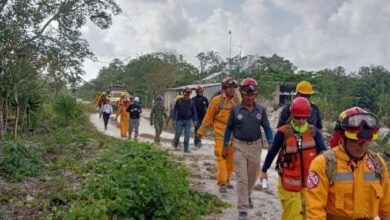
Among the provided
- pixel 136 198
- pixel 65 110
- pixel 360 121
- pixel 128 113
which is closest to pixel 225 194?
pixel 136 198

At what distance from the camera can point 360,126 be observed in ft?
10.2

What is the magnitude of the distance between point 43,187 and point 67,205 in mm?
1555

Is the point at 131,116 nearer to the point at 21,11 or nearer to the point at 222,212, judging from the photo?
the point at 21,11

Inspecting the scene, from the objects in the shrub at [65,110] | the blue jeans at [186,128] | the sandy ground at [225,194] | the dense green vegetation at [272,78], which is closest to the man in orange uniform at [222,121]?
the sandy ground at [225,194]

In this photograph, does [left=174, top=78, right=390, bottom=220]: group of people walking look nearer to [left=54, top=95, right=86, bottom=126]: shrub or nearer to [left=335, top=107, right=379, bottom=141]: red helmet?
[left=335, top=107, right=379, bottom=141]: red helmet

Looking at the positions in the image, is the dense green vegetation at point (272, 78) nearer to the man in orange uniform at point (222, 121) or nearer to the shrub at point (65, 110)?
the shrub at point (65, 110)

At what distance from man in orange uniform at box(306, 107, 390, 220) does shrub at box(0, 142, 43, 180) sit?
6.20 metres

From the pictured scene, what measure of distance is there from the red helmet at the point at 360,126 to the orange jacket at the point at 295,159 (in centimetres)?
159

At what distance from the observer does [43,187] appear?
741 centimetres


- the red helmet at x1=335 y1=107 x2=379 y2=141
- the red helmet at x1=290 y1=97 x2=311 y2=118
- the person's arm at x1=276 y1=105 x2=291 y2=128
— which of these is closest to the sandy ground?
the person's arm at x1=276 y1=105 x2=291 y2=128

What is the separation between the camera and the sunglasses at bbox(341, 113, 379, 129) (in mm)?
3119

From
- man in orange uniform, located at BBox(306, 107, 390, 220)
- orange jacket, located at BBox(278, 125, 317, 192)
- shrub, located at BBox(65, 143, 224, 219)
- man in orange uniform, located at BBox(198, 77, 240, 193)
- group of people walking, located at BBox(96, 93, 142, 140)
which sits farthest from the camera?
group of people walking, located at BBox(96, 93, 142, 140)

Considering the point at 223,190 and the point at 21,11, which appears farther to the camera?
the point at 21,11

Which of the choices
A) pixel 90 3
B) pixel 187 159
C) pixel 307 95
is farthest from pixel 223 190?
pixel 90 3
